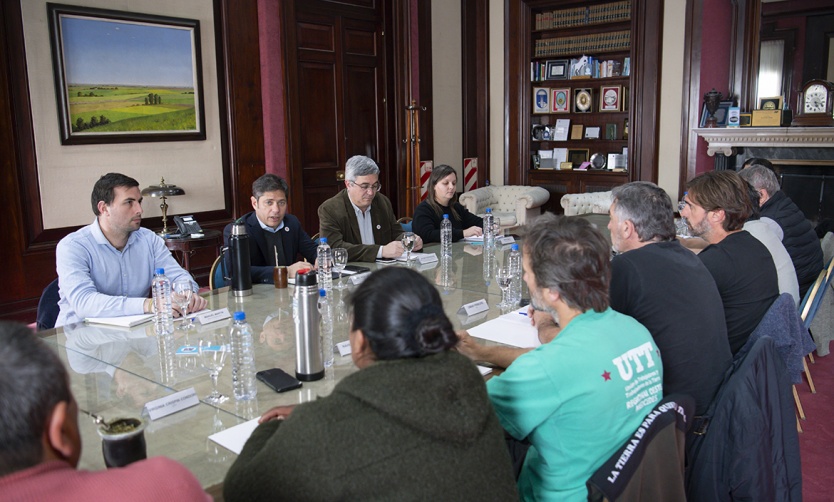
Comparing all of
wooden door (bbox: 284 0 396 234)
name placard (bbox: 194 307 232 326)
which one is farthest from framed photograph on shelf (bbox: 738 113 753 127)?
name placard (bbox: 194 307 232 326)

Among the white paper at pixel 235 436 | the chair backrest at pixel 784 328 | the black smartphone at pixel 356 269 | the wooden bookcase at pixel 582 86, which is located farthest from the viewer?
the wooden bookcase at pixel 582 86

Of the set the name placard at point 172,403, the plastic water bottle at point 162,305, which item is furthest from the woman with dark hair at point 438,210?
the name placard at point 172,403

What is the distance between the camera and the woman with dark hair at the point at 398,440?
1.13 meters

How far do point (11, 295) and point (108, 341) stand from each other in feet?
10.3

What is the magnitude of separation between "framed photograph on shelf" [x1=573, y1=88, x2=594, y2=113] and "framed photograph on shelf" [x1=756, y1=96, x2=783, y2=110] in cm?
191

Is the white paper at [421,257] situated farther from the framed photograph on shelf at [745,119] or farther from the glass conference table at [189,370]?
the framed photograph on shelf at [745,119]

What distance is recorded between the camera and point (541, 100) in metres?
8.34

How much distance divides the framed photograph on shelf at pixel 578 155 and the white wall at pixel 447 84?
1.34 meters

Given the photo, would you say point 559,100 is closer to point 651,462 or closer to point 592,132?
point 592,132

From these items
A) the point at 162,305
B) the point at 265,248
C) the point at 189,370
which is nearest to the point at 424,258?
the point at 265,248

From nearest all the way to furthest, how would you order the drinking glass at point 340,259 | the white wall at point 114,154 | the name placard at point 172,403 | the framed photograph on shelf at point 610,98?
the name placard at point 172,403
the drinking glass at point 340,259
the white wall at point 114,154
the framed photograph on shelf at point 610,98

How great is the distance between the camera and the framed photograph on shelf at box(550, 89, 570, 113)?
8.18 metres

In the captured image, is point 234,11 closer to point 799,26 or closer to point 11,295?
point 11,295

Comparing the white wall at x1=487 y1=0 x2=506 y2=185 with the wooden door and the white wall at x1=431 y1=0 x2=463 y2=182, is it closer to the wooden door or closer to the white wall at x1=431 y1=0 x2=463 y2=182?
the white wall at x1=431 y1=0 x2=463 y2=182
